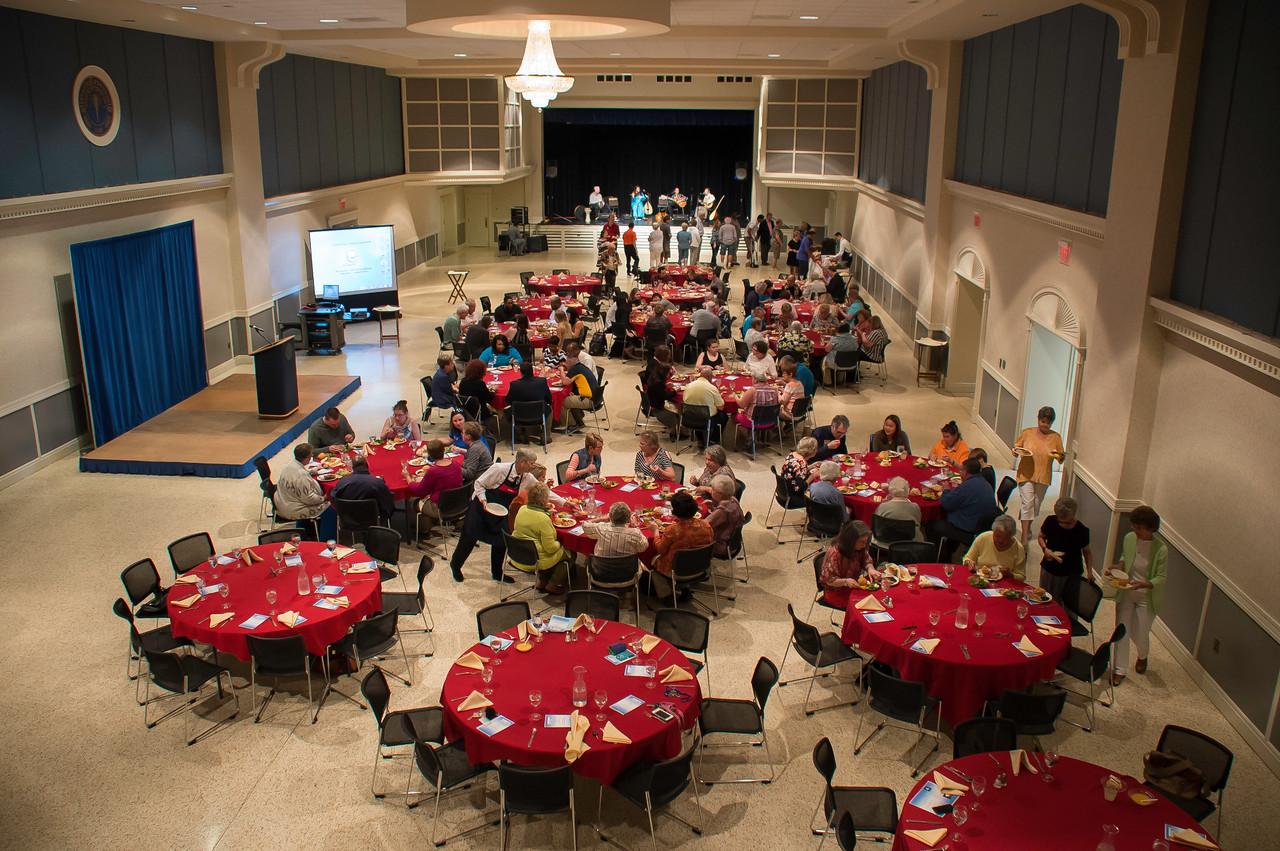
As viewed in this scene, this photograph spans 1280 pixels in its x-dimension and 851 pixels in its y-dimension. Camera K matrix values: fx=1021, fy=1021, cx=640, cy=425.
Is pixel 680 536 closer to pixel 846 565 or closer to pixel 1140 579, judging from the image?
pixel 846 565

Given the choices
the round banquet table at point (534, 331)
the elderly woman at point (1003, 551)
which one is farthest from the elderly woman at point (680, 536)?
the round banquet table at point (534, 331)

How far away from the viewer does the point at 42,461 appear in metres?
12.5

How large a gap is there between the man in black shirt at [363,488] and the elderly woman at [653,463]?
8.19ft

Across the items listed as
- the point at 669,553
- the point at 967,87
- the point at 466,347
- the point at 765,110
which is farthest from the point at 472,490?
the point at 765,110

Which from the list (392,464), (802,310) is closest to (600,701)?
(392,464)

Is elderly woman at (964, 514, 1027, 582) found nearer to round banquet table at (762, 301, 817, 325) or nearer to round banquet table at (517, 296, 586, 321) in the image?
round banquet table at (762, 301, 817, 325)

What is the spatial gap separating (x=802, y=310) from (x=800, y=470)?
29.5 feet

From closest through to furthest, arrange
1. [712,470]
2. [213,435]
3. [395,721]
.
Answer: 1. [395,721]
2. [712,470]
3. [213,435]

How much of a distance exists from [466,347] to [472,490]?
6.02 meters

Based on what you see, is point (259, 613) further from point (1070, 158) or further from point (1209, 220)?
point (1070, 158)

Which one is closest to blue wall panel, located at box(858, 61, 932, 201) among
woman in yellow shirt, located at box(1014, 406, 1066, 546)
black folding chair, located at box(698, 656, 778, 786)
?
woman in yellow shirt, located at box(1014, 406, 1066, 546)

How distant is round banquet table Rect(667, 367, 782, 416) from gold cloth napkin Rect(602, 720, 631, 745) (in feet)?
23.7

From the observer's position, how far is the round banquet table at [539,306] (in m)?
18.6

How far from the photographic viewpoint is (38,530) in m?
10.8
